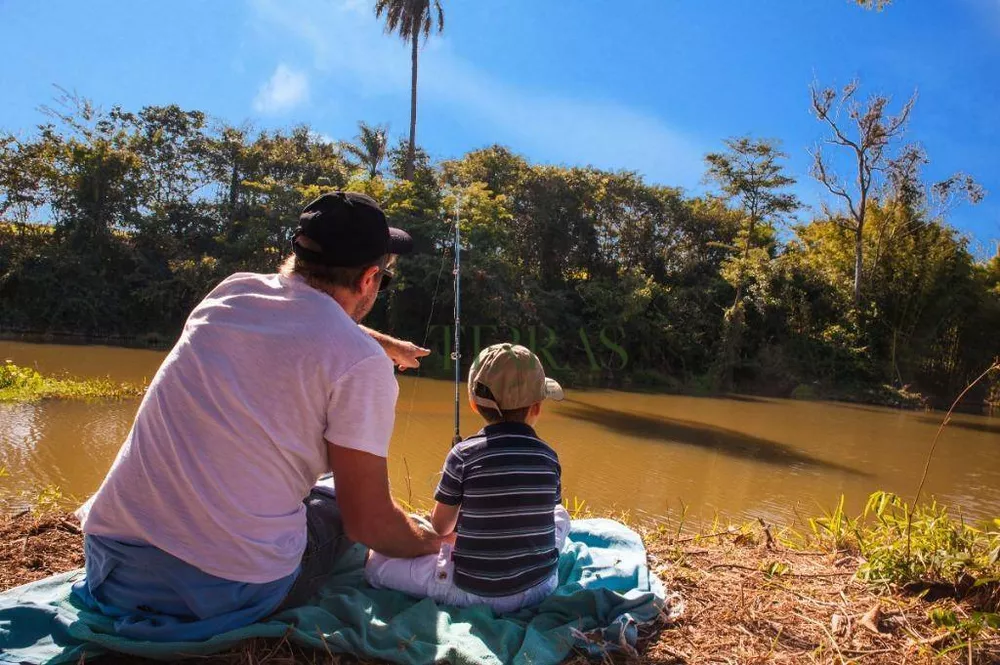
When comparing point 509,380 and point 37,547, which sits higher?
point 509,380

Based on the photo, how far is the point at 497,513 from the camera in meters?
1.62

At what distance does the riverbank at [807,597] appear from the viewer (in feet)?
5.20

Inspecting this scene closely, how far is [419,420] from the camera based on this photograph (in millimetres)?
8102

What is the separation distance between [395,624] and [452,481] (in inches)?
13.9

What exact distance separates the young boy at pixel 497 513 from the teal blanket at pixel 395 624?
0.05 meters

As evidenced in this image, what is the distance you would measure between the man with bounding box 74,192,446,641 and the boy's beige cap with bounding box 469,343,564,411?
41 cm

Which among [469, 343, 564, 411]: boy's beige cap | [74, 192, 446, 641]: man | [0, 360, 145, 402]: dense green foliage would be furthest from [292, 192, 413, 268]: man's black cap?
[0, 360, 145, 402]: dense green foliage

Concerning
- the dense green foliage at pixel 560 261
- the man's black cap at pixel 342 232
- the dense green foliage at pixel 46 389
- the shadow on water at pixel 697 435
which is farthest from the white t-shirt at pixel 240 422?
the dense green foliage at pixel 560 261

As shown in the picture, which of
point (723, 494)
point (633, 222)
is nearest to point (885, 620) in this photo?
point (723, 494)

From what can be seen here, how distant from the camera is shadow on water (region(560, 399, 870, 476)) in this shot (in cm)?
776

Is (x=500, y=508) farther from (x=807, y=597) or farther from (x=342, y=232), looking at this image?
(x=807, y=597)

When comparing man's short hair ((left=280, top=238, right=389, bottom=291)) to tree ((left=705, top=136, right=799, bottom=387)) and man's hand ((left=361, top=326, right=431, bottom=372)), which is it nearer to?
man's hand ((left=361, top=326, right=431, bottom=372))

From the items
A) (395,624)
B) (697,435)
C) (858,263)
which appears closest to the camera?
(395,624)

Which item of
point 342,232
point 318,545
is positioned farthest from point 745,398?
point 342,232
